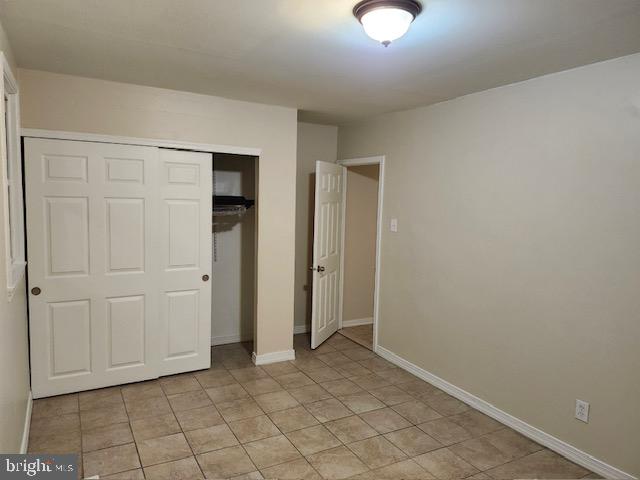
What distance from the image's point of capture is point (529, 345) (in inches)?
117

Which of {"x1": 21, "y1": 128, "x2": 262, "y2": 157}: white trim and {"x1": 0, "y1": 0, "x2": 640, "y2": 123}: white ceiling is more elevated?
{"x1": 0, "y1": 0, "x2": 640, "y2": 123}: white ceiling

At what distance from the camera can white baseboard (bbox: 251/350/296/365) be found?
13.4ft

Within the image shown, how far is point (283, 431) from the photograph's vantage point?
2936mm

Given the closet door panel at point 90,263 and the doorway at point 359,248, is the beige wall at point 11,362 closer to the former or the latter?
the closet door panel at point 90,263

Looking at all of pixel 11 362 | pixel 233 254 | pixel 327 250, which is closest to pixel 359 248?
pixel 327 250

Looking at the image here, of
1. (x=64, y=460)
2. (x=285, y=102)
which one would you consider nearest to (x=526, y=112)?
(x=285, y=102)

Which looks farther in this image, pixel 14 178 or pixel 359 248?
pixel 359 248

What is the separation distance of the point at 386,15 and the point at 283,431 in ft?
8.24

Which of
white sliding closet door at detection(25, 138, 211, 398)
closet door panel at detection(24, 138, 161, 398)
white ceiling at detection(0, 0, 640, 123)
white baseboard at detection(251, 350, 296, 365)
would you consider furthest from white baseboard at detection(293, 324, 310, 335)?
white ceiling at detection(0, 0, 640, 123)

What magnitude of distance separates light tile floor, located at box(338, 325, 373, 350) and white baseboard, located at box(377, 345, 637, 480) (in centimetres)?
62

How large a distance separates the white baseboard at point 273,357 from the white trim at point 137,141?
1.84 m

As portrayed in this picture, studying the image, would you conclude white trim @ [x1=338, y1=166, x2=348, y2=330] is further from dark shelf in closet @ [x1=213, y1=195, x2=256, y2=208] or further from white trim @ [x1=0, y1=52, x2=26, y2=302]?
white trim @ [x1=0, y1=52, x2=26, y2=302]

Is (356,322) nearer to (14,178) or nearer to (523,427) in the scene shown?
(523,427)

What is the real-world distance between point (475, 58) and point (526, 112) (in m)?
0.68
